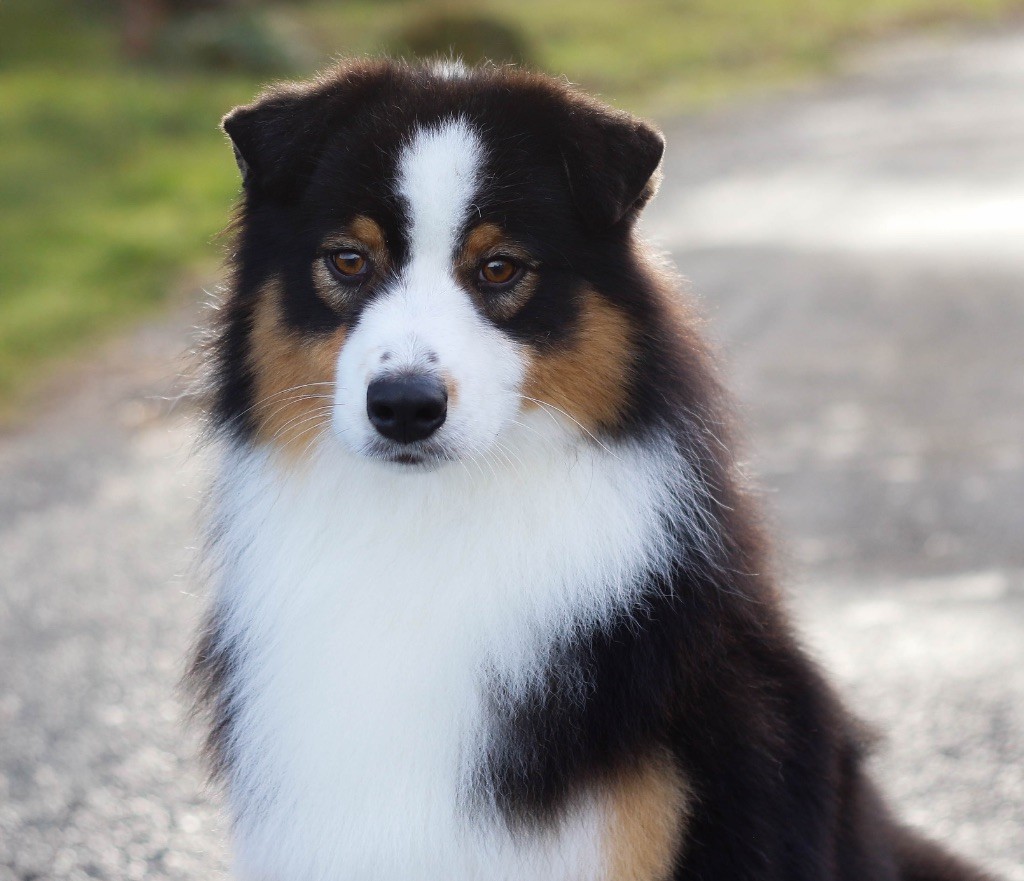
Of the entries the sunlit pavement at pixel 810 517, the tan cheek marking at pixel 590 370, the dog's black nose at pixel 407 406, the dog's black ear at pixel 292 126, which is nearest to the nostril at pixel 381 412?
the dog's black nose at pixel 407 406

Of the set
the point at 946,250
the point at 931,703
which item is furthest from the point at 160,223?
the point at 931,703

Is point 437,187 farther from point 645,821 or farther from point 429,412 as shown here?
point 645,821

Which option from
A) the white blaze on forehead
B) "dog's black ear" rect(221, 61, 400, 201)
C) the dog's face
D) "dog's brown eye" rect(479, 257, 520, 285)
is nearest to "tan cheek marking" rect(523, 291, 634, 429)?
the dog's face

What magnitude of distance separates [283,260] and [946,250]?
8.63 m

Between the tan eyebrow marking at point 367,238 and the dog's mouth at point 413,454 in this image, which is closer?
the dog's mouth at point 413,454

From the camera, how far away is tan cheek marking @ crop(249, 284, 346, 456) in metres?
2.96

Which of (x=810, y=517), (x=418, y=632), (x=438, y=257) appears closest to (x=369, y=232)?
(x=438, y=257)

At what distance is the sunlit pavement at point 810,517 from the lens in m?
4.38

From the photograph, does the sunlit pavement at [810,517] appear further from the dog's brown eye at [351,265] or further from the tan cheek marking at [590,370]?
the dog's brown eye at [351,265]

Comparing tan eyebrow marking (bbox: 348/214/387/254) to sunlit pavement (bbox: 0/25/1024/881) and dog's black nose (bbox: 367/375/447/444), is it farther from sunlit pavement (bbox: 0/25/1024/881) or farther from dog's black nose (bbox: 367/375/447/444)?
sunlit pavement (bbox: 0/25/1024/881)

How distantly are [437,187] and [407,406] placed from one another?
50 cm

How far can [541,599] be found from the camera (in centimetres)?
293

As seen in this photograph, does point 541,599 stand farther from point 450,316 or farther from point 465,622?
point 450,316

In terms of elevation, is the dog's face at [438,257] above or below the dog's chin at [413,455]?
above
